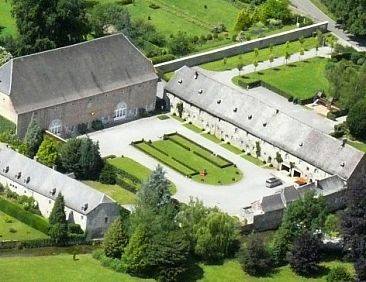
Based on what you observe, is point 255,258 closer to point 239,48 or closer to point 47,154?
point 47,154

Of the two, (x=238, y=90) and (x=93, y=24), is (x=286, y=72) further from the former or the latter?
(x=93, y=24)

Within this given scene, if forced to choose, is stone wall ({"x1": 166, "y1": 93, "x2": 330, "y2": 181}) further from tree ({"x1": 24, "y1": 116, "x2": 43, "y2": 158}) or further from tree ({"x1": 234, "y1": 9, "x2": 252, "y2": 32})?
tree ({"x1": 234, "y1": 9, "x2": 252, "y2": 32})

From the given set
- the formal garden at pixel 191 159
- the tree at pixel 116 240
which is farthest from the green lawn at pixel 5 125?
the tree at pixel 116 240

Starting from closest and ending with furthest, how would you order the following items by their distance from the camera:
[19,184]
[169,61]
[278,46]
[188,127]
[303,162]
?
[19,184] < [303,162] < [188,127] < [169,61] < [278,46]

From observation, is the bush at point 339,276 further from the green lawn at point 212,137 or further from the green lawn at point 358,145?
the green lawn at point 212,137

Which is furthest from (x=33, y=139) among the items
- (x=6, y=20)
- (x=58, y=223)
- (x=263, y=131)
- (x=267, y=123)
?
(x=6, y=20)

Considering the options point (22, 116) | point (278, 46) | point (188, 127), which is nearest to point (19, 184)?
point (22, 116)

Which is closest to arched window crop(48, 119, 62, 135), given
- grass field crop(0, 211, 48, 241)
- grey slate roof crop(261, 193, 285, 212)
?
grass field crop(0, 211, 48, 241)
